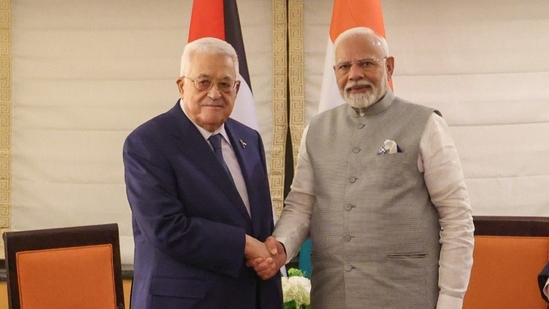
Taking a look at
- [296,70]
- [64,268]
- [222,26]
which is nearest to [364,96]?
[222,26]

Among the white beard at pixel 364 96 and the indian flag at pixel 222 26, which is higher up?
the indian flag at pixel 222 26

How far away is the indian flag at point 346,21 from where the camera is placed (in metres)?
2.96

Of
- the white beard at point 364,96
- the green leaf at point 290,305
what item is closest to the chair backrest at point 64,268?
the green leaf at point 290,305

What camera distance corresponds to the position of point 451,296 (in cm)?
181

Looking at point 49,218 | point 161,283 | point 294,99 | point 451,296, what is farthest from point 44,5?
point 451,296

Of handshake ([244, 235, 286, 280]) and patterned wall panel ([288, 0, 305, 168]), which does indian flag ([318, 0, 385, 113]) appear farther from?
handshake ([244, 235, 286, 280])

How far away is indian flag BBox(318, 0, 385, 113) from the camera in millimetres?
2957

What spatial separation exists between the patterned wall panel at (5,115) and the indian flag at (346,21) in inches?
70.2

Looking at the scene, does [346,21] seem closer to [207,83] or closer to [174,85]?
[174,85]

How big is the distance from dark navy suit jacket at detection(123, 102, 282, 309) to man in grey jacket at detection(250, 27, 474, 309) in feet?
0.39

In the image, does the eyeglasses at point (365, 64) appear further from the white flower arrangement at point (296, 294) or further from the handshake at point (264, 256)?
the white flower arrangement at point (296, 294)

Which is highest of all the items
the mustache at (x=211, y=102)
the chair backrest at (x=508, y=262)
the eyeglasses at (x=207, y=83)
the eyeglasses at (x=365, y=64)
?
the eyeglasses at (x=365, y=64)

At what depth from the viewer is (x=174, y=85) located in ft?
11.7

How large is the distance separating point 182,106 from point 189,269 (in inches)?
18.8
